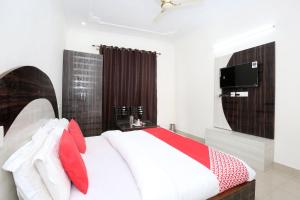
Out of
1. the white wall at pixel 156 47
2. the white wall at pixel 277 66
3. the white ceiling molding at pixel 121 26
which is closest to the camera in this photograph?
the white wall at pixel 277 66

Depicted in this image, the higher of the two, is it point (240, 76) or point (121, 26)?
point (121, 26)

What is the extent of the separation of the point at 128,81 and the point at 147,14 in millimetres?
1654

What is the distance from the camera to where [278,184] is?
2.15 meters

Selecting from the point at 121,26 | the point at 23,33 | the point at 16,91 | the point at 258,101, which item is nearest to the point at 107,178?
the point at 16,91

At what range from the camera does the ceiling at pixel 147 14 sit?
2.90 m

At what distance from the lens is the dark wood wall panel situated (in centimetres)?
262

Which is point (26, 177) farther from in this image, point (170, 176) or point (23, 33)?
point (23, 33)

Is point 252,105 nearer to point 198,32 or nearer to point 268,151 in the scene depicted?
point 268,151

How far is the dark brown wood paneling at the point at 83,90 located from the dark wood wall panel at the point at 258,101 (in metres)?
2.74

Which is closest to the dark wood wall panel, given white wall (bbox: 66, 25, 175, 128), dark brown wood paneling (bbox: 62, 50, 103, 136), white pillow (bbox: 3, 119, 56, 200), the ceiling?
the ceiling

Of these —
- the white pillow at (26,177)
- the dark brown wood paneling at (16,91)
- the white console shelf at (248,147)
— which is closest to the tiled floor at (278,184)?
the white console shelf at (248,147)

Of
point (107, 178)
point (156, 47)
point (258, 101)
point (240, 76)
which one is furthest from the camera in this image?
point (156, 47)

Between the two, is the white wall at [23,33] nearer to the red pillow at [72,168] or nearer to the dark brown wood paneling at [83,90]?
the red pillow at [72,168]

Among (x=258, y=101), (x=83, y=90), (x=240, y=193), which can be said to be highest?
(x=83, y=90)
